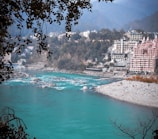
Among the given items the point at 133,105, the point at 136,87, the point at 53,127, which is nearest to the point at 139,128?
the point at 53,127

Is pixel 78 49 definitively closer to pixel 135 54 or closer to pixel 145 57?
pixel 135 54

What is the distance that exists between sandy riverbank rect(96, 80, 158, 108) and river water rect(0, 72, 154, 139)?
34 centimetres

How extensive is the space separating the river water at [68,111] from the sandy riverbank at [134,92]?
1.11 feet

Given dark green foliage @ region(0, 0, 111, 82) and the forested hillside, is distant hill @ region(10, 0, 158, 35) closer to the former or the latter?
the forested hillside

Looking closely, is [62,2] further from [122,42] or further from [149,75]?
[122,42]

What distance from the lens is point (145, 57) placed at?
9227mm

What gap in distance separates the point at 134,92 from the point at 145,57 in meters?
1.82

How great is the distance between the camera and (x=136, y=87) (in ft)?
26.3

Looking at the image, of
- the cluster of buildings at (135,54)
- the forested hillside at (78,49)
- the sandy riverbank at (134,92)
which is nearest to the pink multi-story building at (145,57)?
the cluster of buildings at (135,54)

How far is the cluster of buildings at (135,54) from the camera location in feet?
30.1

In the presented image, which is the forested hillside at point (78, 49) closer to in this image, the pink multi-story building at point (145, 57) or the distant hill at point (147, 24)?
the distant hill at point (147, 24)

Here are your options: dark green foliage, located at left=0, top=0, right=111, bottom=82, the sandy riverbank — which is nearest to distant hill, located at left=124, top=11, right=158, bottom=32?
the sandy riverbank

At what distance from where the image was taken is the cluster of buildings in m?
9.18

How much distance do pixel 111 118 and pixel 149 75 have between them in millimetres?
3795
